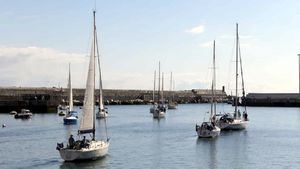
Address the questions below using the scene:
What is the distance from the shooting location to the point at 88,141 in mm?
47406

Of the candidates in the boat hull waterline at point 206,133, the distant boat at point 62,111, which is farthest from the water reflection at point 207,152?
the distant boat at point 62,111

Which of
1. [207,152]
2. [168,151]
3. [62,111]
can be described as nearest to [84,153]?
[168,151]

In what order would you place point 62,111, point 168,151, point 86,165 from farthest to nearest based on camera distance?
point 62,111 < point 168,151 < point 86,165

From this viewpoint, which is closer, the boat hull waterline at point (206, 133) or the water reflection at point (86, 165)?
the water reflection at point (86, 165)

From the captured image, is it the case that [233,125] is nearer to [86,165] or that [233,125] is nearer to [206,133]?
[206,133]

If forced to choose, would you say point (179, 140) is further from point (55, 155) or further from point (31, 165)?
point (31, 165)

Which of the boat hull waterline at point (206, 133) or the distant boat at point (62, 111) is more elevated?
the distant boat at point (62, 111)

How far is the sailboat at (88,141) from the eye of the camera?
45750mm

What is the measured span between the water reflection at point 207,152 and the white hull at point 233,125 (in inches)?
518

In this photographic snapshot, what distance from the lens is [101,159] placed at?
160 ft

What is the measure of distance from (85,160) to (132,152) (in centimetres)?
1025

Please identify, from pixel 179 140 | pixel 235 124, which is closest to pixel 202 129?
pixel 179 140

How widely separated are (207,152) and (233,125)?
26892 mm

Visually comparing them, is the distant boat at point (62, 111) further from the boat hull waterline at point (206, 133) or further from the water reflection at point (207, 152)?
the water reflection at point (207, 152)
